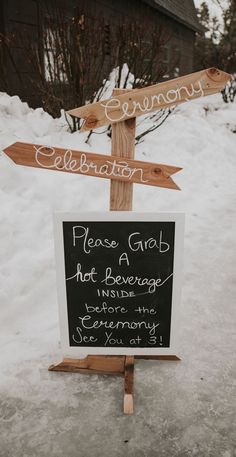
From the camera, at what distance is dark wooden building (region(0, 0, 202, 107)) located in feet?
22.1

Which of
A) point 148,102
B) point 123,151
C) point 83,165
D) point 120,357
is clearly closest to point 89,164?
point 83,165

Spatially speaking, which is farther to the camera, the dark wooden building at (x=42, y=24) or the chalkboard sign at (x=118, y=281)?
the dark wooden building at (x=42, y=24)

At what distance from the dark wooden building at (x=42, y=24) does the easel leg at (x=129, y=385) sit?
165 inches

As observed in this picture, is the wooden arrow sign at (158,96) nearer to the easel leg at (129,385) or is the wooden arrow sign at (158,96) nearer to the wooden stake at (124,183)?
the wooden stake at (124,183)

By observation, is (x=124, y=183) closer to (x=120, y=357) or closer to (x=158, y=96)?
(x=158, y=96)

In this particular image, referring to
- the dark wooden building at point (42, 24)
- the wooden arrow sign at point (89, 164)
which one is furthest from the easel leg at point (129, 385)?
the dark wooden building at point (42, 24)

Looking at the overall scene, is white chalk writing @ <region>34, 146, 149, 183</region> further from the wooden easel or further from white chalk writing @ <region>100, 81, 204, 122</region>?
white chalk writing @ <region>100, 81, 204, 122</region>

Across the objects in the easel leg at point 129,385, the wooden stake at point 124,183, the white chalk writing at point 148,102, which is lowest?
the easel leg at point 129,385

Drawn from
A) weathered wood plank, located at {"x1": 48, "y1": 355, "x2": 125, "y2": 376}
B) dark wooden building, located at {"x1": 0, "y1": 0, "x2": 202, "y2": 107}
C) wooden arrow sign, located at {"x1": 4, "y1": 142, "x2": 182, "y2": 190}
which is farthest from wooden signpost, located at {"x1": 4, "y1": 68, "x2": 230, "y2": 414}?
dark wooden building, located at {"x1": 0, "y1": 0, "x2": 202, "y2": 107}

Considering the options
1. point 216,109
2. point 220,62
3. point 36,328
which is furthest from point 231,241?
point 220,62

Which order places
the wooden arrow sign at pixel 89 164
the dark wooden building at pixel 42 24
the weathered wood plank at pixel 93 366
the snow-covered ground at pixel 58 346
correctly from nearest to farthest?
the snow-covered ground at pixel 58 346 → the wooden arrow sign at pixel 89 164 → the weathered wood plank at pixel 93 366 → the dark wooden building at pixel 42 24

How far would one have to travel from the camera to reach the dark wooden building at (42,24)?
674cm

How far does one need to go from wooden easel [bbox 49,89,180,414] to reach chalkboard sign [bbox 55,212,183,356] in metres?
0.12

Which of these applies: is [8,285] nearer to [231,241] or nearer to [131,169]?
[131,169]
